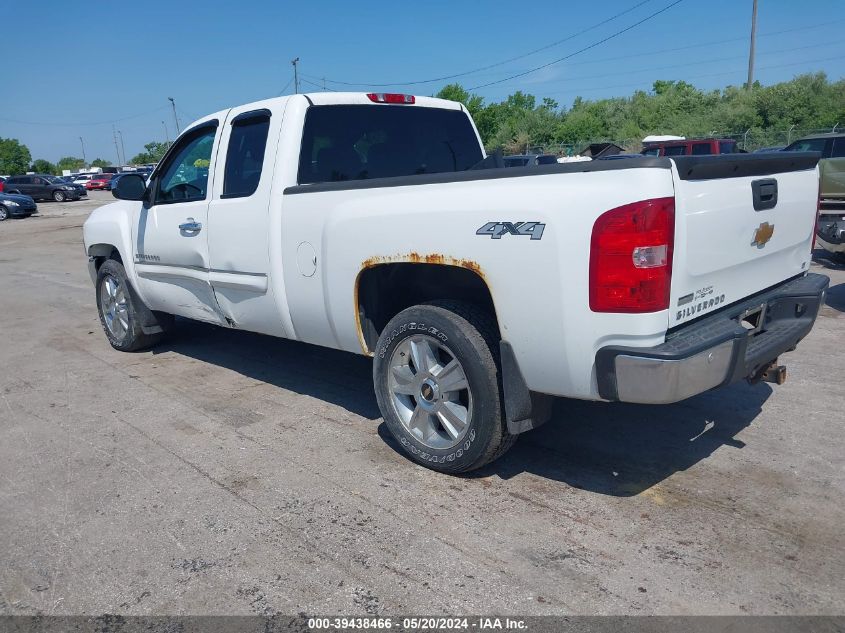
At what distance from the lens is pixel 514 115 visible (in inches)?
2298

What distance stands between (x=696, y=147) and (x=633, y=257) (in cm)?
1717

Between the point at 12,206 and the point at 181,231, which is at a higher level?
the point at 181,231

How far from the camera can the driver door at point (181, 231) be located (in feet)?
16.7

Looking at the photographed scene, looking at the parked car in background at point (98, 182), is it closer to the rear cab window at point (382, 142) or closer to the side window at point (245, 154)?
the side window at point (245, 154)

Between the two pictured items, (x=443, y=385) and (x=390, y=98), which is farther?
(x=390, y=98)

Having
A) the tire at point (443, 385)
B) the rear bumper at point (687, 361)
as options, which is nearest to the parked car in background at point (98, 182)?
the tire at point (443, 385)

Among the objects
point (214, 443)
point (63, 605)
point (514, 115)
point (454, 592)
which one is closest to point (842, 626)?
point (454, 592)

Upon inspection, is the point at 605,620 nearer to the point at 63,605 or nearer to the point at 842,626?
the point at 842,626

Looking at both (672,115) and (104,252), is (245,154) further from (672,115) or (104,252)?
(672,115)

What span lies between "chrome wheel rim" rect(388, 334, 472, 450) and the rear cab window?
1.46m

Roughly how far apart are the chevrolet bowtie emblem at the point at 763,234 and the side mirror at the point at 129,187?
462 cm

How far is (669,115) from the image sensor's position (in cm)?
4625

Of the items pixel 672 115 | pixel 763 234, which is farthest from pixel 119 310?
pixel 672 115

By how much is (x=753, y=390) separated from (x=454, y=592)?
3.08 metres
